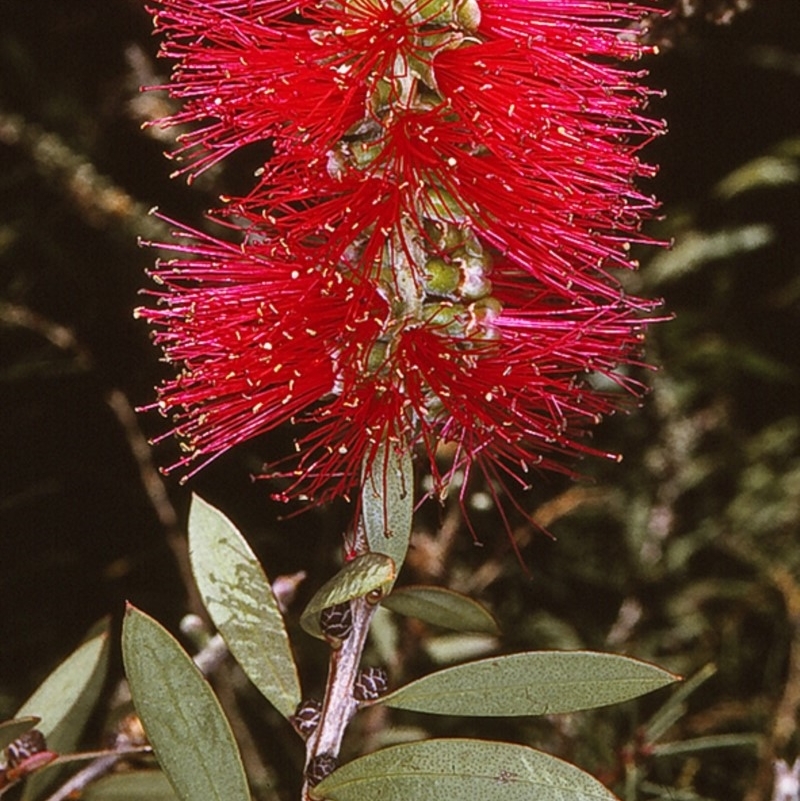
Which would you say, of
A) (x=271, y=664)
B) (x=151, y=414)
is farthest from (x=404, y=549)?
(x=151, y=414)

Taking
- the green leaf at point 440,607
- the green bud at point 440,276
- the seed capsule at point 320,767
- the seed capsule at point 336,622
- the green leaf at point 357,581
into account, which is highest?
the green bud at point 440,276

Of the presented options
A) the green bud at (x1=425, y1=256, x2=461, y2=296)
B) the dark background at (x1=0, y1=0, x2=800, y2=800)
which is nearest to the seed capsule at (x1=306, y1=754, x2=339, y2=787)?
the green bud at (x1=425, y1=256, x2=461, y2=296)

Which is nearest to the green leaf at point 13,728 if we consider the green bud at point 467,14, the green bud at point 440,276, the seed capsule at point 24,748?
the seed capsule at point 24,748

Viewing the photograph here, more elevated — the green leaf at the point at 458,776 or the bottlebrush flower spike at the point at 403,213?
the bottlebrush flower spike at the point at 403,213

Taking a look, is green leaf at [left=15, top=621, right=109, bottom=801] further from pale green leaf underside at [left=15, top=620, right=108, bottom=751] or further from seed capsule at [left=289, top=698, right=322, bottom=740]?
seed capsule at [left=289, top=698, right=322, bottom=740]

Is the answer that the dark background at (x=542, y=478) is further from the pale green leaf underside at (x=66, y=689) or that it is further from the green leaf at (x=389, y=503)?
the green leaf at (x=389, y=503)

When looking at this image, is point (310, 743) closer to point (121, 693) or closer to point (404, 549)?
point (404, 549)
